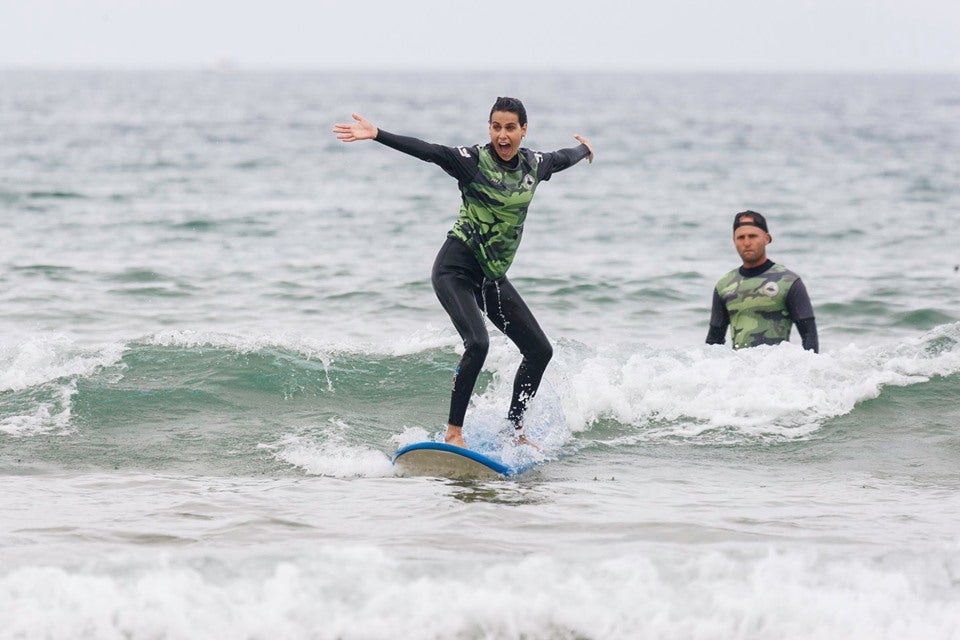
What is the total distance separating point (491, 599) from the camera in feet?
18.8

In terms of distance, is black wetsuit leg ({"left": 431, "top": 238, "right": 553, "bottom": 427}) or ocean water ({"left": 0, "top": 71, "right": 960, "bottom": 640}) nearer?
ocean water ({"left": 0, "top": 71, "right": 960, "bottom": 640})

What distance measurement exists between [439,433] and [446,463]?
51.7 inches

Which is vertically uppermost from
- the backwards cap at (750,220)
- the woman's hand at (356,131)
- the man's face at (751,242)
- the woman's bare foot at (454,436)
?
the woman's hand at (356,131)

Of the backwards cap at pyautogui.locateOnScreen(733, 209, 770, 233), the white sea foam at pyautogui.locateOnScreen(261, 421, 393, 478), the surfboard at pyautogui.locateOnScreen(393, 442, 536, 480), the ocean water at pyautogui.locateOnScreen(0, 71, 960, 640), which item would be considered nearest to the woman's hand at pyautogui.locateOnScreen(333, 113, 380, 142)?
the surfboard at pyautogui.locateOnScreen(393, 442, 536, 480)

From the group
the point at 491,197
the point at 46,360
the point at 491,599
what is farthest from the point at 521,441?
the point at 46,360

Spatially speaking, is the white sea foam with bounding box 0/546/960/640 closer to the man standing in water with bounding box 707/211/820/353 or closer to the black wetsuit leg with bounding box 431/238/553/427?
the black wetsuit leg with bounding box 431/238/553/427

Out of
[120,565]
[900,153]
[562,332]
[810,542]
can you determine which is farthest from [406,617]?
[900,153]

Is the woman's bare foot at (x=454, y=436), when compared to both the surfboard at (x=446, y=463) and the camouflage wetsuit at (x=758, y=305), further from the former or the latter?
the camouflage wetsuit at (x=758, y=305)

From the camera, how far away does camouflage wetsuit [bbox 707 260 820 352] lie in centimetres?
977

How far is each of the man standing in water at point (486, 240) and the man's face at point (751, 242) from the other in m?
2.13

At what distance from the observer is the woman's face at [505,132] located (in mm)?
7711

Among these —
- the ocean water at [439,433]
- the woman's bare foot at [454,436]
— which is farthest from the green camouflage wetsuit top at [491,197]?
the ocean water at [439,433]

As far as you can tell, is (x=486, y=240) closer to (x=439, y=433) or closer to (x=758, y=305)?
(x=439, y=433)

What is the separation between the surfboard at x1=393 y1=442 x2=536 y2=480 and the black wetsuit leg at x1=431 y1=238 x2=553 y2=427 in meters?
0.31
